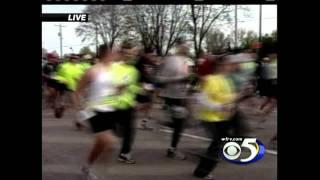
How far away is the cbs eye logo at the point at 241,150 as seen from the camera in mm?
4957

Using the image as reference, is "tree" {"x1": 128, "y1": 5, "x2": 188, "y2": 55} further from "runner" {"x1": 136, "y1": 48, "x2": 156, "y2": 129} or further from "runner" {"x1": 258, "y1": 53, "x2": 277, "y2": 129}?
"runner" {"x1": 258, "y1": 53, "x2": 277, "y2": 129}

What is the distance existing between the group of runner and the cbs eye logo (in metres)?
0.14

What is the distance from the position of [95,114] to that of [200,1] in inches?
60.6

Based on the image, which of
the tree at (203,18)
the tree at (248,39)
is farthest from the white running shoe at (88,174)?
the tree at (248,39)

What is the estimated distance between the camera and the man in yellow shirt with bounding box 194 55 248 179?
529cm

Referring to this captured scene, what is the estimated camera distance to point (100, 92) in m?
5.14

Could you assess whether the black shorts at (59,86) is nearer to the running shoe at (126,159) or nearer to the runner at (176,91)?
the runner at (176,91)

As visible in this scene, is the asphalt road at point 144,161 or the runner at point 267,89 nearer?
the asphalt road at point 144,161

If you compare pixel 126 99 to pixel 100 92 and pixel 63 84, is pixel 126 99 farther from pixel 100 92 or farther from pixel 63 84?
pixel 63 84

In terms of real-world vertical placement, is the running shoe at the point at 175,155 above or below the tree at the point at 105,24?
below

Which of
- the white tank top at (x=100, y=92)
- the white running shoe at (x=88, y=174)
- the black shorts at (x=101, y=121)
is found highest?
the white tank top at (x=100, y=92)

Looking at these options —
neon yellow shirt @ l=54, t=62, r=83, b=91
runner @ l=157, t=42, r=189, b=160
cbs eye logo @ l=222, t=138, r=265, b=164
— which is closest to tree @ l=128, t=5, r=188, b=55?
runner @ l=157, t=42, r=189, b=160

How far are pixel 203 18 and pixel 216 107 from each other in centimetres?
85
